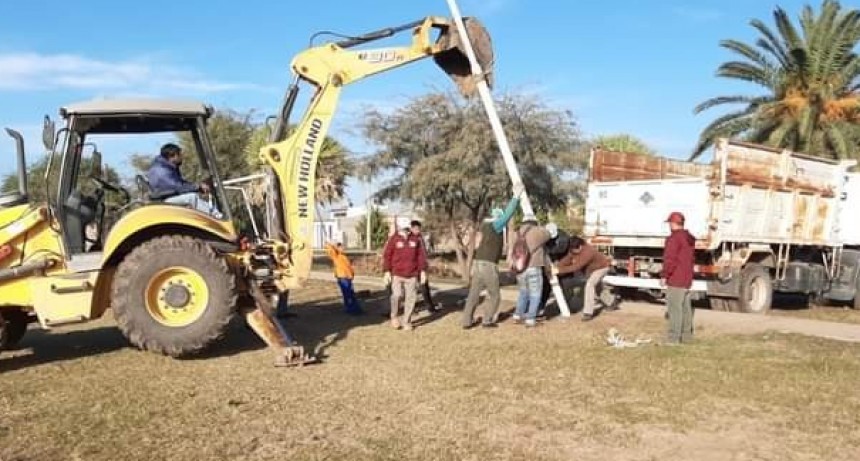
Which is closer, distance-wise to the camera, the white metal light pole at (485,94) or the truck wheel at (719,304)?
the white metal light pole at (485,94)

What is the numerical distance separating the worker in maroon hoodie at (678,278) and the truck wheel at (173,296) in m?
5.33

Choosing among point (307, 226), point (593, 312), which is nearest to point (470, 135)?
point (593, 312)

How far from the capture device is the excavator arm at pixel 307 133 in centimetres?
990

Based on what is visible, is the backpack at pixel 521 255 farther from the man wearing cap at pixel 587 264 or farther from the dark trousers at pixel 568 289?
the man wearing cap at pixel 587 264

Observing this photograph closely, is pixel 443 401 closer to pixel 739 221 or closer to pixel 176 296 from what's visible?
pixel 176 296

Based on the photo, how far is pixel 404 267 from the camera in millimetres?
11914

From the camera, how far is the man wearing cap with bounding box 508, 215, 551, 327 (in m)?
12.1

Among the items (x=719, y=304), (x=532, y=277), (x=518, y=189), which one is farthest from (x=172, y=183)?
(x=719, y=304)

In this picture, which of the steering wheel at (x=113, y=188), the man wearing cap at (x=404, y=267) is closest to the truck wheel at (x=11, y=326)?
the steering wheel at (x=113, y=188)

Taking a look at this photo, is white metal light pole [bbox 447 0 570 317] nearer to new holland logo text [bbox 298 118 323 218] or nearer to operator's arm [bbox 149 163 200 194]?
new holland logo text [bbox 298 118 323 218]

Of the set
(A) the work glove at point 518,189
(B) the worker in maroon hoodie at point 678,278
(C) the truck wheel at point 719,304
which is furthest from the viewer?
(C) the truck wheel at point 719,304

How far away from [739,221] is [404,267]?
601 cm

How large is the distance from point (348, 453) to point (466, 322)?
6250 mm

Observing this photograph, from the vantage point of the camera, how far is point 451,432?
617cm
